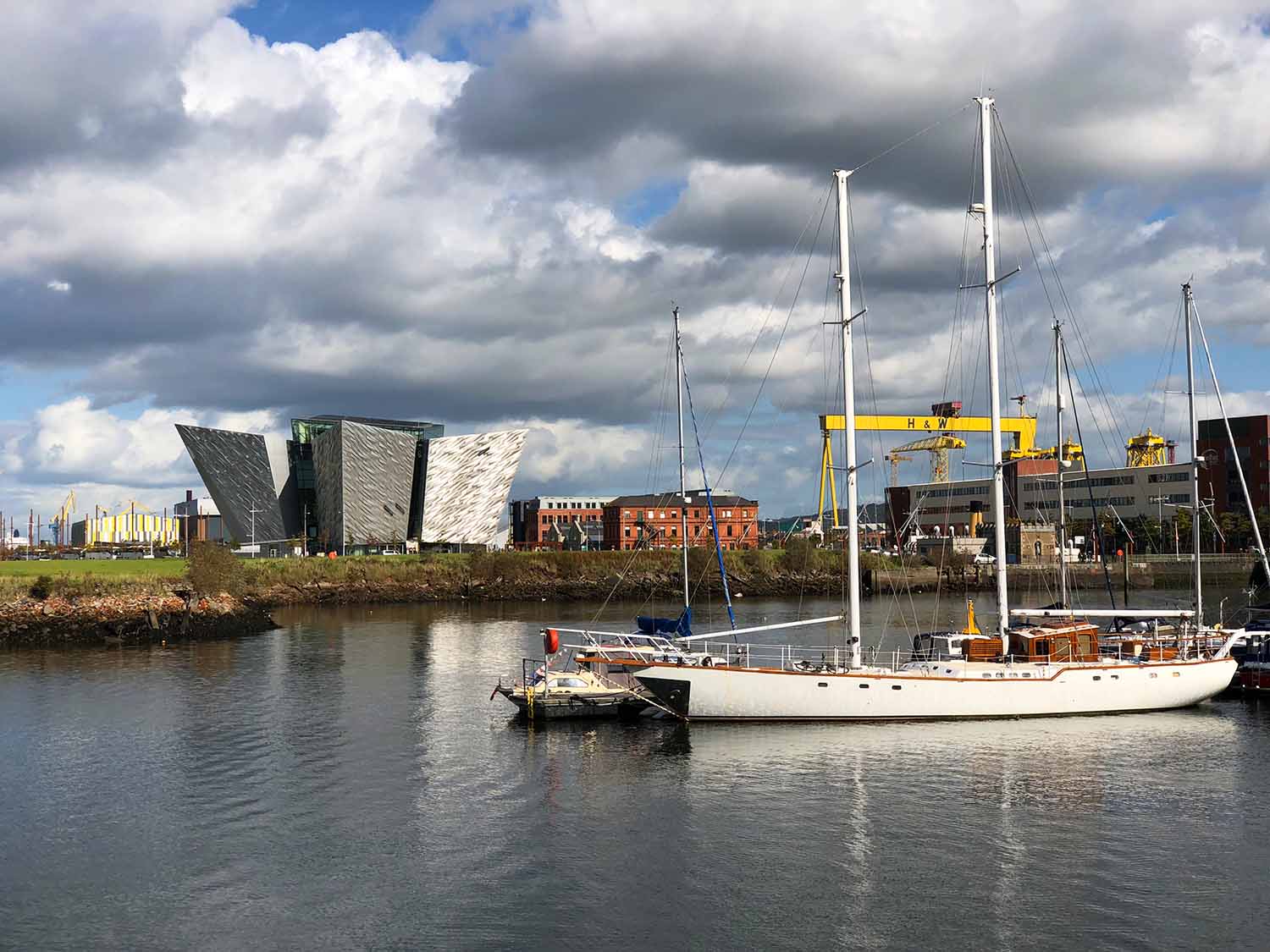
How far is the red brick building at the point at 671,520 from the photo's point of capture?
16450cm

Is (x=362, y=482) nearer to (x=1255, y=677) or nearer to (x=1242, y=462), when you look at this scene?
(x=1242, y=462)

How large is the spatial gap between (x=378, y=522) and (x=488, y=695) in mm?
104311

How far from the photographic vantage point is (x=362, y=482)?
141m

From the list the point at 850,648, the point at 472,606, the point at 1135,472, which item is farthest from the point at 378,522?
the point at 850,648

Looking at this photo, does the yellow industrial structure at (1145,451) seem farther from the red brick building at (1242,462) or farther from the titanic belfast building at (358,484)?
the titanic belfast building at (358,484)

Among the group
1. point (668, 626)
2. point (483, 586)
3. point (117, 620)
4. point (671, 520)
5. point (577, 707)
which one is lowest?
point (577, 707)

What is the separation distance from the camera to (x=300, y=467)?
486 feet

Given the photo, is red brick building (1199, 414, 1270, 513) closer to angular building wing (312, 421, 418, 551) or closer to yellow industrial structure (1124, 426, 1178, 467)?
yellow industrial structure (1124, 426, 1178, 467)

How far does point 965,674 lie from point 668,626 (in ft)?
45.4

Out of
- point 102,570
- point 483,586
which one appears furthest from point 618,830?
point 483,586

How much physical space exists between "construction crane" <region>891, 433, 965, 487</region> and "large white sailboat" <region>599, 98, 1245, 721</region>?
75852mm

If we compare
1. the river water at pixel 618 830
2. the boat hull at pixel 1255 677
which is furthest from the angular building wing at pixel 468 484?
the boat hull at pixel 1255 677

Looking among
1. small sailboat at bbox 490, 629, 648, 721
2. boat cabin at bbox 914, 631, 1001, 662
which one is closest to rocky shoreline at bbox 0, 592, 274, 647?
small sailboat at bbox 490, 629, 648, 721

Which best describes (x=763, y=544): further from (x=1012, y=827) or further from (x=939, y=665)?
(x=1012, y=827)
